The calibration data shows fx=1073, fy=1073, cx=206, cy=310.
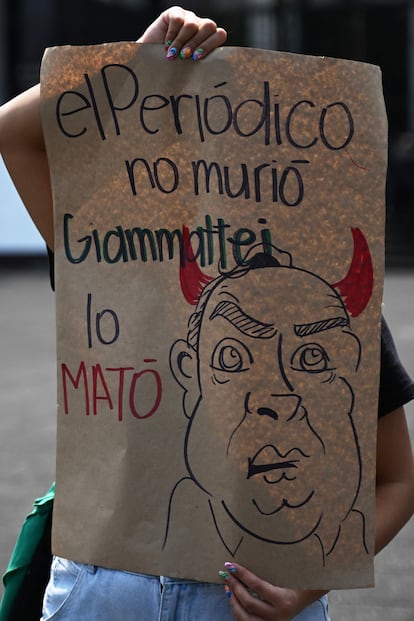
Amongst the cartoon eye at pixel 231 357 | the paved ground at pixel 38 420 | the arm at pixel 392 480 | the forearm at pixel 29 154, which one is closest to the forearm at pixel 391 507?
the arm at pixel 392 480

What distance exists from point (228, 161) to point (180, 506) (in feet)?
1.52

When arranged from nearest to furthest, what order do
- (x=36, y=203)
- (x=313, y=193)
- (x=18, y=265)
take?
(x=313, y=193)
(x=36, y=203)
(x=18, y=265)

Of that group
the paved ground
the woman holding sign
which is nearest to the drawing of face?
the woman holding sign

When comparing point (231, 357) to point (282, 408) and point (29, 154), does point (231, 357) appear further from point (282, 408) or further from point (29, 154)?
point (29, 154)

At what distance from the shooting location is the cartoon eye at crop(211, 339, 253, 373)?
4.65ft

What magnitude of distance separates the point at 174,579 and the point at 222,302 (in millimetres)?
391

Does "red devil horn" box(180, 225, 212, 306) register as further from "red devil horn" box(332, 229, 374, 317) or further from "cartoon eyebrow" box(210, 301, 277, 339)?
"red devil horn" box(332, 229, 374, 317)

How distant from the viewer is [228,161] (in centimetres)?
142

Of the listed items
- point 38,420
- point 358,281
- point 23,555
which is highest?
point 358,281

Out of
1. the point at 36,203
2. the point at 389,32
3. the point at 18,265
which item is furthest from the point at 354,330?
the point at 389,32

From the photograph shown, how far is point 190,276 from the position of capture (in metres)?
1.43

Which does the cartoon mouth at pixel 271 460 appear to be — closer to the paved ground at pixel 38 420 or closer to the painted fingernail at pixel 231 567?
the painted fingernail at pixel 231 567

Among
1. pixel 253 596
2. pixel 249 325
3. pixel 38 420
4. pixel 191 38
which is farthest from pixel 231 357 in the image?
pixel 38 420

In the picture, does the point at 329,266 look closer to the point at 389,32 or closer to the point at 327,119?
the point at 327,119
